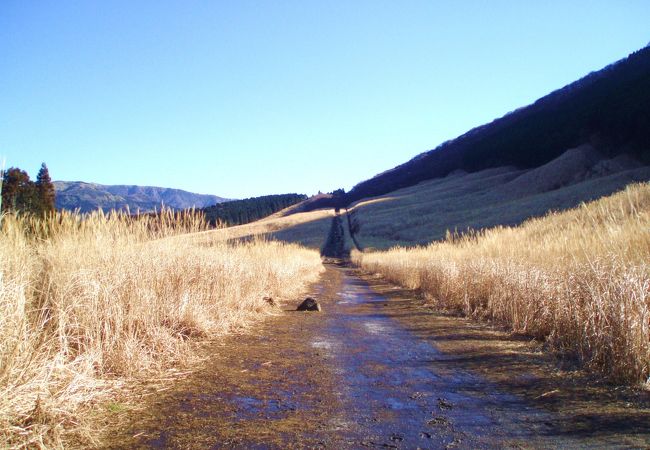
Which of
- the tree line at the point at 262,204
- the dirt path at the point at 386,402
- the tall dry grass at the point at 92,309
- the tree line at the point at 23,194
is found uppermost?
the tree line at the point at 262,204

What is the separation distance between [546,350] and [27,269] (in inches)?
272

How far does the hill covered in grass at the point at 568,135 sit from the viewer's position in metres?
60.6

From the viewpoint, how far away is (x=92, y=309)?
5.03m

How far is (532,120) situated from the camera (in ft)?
348

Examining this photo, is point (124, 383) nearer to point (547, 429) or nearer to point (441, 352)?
point (547, 429)

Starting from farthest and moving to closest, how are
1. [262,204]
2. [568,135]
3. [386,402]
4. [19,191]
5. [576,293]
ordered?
1. [262,204]
2. [568,135]
3. [19,191]
4. [576,293]
5. [386,402]

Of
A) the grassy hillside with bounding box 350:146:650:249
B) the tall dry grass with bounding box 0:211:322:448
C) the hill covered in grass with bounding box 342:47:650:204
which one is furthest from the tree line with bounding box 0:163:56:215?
the hill covered in grass with bounding box 342:47:650:204

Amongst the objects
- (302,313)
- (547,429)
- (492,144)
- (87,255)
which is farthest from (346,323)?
(492,144)

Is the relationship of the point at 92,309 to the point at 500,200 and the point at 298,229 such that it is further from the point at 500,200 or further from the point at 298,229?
the point at 298,229

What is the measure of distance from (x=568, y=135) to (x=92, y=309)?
87.6 meters

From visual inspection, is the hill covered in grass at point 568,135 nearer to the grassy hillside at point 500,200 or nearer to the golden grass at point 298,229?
the grassy hillside at point 500,200

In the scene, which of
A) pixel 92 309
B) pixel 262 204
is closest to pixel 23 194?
pixel 92 309

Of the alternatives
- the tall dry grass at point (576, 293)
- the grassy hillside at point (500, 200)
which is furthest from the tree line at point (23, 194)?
the grassy hillside at point (500, 200)

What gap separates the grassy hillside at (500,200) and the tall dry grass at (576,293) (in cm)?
3084
